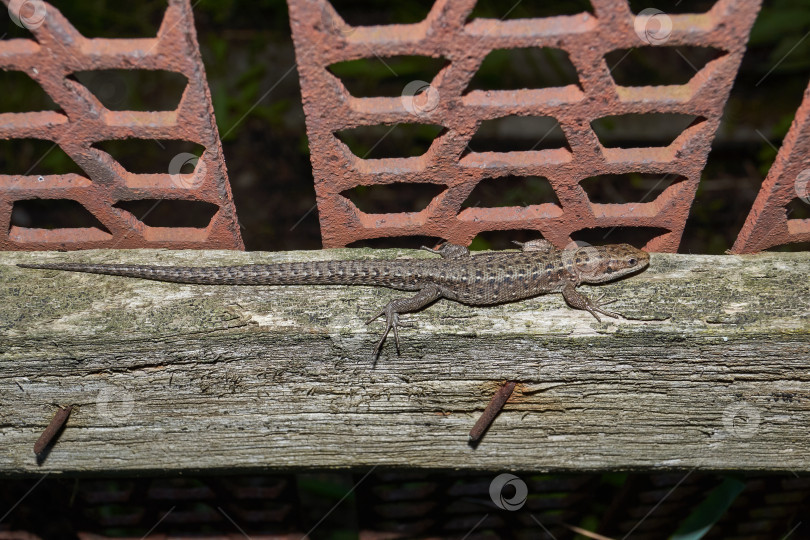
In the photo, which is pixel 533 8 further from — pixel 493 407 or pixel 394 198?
pixel 493 407

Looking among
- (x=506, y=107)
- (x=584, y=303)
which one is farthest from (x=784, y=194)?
(x=506, y=107)

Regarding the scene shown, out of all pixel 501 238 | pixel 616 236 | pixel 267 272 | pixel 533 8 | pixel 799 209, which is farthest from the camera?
pixel 533 8

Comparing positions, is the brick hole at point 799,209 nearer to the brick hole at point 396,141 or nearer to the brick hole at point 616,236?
the brick hole at point 616,236

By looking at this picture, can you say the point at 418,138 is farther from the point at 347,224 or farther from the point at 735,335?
the point at 735,335

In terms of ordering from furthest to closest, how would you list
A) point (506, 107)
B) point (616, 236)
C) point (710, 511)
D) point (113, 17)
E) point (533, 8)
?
point (533, 8) < point (113, 17) < point (616, 236) < point (710, 511) < point (506, 107)

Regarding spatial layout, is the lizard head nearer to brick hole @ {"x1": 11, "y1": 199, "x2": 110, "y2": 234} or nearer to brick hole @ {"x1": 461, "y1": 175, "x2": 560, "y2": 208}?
brick hole @ {"x1": 461, "y1": 175, "x2": 560, "y2": 208}

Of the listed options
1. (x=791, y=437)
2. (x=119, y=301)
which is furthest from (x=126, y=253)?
(x=791, y=437)

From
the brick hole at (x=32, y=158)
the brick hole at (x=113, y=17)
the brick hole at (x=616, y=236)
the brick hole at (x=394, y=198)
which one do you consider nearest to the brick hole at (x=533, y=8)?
the brick hole at (x=394, y=198)
